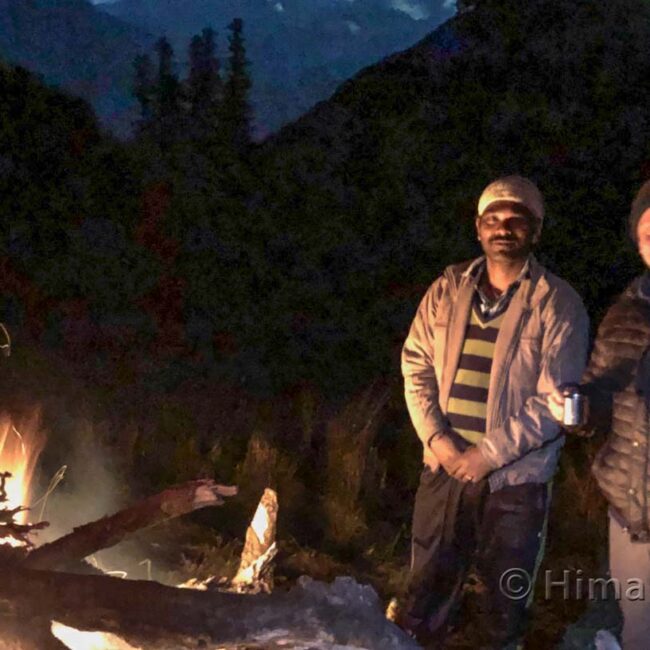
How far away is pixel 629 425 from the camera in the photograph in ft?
9.75

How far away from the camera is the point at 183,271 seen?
29.4 ft

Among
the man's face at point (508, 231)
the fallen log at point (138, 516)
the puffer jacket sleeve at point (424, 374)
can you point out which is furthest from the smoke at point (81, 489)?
the man's face at point (508, 231)

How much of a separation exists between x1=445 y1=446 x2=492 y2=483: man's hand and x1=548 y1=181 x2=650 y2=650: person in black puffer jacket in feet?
1.52

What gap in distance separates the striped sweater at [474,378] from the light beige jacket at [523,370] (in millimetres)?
34

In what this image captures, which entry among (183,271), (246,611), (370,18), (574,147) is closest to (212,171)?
(183,271)

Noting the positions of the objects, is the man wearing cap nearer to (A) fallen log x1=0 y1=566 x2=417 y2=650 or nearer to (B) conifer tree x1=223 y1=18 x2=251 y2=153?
(A) fallen log x1=0 y1=566 x2=417 y2=650

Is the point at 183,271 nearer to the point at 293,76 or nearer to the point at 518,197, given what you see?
the point at 518,197

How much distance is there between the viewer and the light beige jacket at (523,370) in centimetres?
338

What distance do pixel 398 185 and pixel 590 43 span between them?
387 centimetres

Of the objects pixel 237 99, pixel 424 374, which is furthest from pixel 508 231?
pixel 237 99

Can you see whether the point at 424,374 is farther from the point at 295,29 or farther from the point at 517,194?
the point at 295,29

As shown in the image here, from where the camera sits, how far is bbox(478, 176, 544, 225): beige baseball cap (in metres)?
3.49

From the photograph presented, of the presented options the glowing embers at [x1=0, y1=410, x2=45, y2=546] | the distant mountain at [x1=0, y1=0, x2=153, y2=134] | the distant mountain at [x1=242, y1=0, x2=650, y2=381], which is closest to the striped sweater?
the glowing embers at [x1=0, y1=410, x2=45, y2=546]

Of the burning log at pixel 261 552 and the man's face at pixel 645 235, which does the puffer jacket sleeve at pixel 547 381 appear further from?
the burning log at pixel 261 552
